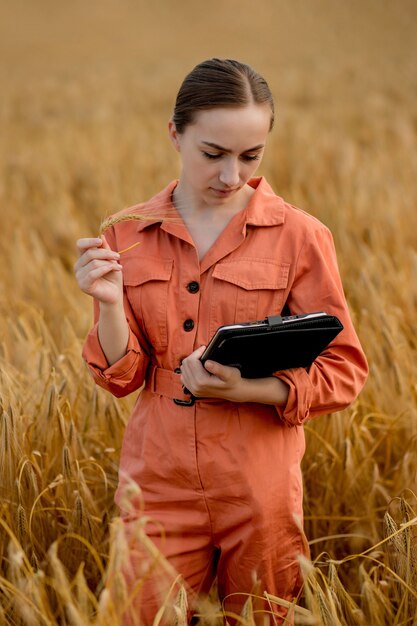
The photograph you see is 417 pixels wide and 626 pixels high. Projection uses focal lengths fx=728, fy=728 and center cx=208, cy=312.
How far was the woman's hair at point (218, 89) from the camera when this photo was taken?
1.31m

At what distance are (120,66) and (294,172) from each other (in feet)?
36.5

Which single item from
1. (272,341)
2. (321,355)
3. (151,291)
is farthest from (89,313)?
(272,341)

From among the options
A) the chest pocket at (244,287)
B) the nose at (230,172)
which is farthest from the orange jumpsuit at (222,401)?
the nose at (230,172)

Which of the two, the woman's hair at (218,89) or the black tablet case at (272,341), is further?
the woman's hair at (218,89)

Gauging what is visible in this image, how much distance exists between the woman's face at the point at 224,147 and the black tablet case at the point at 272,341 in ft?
0.93

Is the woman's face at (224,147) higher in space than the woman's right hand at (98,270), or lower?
higher

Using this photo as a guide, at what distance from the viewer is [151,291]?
1415 mm

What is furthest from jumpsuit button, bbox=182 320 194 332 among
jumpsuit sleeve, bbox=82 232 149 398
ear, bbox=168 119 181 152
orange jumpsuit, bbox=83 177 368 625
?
ear, bbox=168 119 181 152

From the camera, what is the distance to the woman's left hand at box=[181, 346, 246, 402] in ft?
4.17

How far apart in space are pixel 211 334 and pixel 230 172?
12.0 inches

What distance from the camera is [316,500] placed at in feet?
6.25

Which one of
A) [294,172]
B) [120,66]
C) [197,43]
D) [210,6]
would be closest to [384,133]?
[294,172]

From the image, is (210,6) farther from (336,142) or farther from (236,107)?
(236,107)

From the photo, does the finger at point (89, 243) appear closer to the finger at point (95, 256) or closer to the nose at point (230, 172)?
the finger at point (95, 256)
